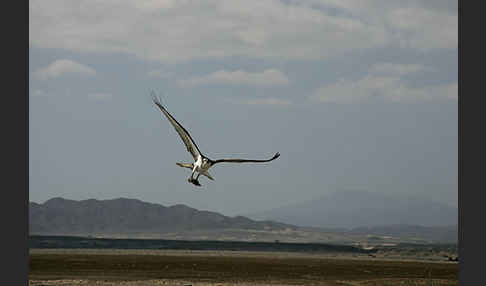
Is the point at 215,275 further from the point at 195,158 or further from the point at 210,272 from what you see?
→ the point at 195,158

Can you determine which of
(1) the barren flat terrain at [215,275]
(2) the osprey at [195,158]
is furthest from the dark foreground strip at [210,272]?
(2) the osprey at [195,158]

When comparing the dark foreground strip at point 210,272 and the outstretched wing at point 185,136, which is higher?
the outstretched wing at point 185,136

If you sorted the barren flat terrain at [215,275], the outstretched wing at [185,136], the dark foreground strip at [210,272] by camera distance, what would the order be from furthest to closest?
the dark foreground strip at [210,272]
the barren flat terrain at [215,275]
the outstretched wing at [185,136]

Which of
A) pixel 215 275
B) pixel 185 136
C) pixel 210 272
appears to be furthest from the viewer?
pixel 210 272

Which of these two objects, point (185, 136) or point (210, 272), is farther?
point (210, 272)

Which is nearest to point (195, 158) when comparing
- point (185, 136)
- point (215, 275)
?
point (185, 136)

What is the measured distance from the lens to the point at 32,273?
5691cm

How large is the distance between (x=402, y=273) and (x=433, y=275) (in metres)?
2.60

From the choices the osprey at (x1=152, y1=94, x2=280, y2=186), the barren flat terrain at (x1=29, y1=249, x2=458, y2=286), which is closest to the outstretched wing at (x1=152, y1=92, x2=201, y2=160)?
the osprey at (x1=152, y1=94, x2=280, y2=186)

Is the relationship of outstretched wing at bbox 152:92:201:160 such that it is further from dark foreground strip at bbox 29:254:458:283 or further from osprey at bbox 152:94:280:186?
dark foreground strip at bbox 29:254:458:283

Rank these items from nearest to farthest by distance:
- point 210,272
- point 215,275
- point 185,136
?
point 185,136 → point 215,275 → point 210,272

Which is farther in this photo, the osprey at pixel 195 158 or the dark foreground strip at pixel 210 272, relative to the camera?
the dark foreground strip at pixel 210 272

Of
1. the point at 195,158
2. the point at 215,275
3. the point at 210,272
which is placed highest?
the point at 195,158

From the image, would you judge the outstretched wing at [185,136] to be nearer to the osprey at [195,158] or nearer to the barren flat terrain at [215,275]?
the osprey at [195,158]
